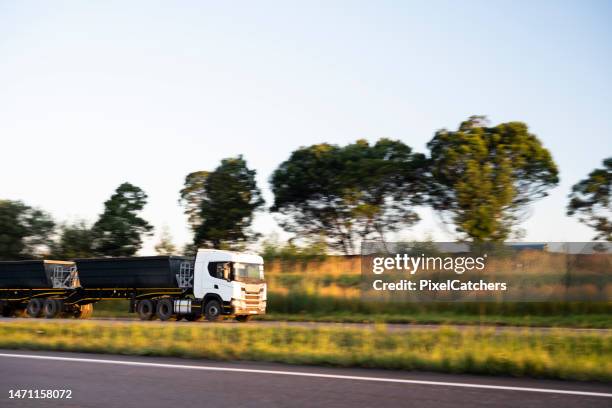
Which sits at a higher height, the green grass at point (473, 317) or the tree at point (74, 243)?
the tree at point (74, 243)

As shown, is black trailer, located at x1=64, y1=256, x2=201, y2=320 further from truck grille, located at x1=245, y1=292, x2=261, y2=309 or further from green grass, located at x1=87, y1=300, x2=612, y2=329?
green grass, located at x1=87, y1=300, x2=612, y2=329

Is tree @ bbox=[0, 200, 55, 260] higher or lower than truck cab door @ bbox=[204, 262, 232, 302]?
higher

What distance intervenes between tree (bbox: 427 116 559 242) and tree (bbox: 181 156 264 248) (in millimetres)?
15389

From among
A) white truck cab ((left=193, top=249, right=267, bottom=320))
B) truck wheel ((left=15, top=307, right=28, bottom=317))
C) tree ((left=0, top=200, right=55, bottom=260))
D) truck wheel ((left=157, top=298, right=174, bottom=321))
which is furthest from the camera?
tree ((left=0, top=200, right=55, bottom=260))

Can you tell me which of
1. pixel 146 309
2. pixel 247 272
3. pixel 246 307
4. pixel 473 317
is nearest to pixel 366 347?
pixel 473 317

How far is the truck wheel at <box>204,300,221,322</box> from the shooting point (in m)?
28.9

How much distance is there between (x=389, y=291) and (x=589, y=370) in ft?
68.5

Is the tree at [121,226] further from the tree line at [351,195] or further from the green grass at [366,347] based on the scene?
the green grass at [366,347]

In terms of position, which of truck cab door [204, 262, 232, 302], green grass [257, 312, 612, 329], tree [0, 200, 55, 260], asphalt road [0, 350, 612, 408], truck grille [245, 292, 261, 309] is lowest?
green grass [257, 312, 612, 329]

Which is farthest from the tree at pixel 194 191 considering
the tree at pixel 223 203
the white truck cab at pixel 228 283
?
the white truck cab at pixel 228 283

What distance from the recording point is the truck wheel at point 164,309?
100ft

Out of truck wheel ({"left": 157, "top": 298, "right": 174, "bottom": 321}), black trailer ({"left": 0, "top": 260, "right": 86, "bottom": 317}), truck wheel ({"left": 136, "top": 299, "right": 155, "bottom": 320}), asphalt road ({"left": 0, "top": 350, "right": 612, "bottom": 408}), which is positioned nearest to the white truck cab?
truck wheel ({"left": 157, "top": 298, "right": 174, "bottom": 321})

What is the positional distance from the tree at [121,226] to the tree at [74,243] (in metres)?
0.44

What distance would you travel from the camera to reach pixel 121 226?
53688 mm
